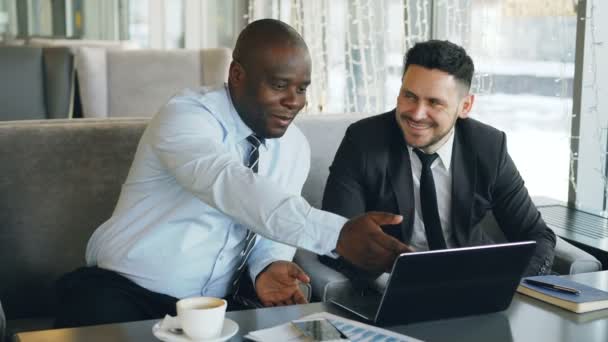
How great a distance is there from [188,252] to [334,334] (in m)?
0.63

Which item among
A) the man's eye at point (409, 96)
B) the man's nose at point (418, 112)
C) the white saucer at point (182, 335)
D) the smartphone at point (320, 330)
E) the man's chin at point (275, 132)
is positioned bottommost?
the smartphone at point (320, 330)

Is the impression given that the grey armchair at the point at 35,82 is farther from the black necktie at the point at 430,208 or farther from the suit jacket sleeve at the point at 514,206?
the suit jacket sleeve at the point at 514,206

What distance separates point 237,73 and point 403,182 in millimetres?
627

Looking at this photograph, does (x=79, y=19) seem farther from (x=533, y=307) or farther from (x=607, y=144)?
(x=533, y=307)

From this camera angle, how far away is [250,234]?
1.93 meters

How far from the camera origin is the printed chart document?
132 cm

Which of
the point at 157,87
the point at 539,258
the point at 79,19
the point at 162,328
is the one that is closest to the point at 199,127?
the point at 162,328

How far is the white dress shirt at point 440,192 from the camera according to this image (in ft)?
7.27

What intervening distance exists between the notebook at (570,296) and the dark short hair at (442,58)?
739mm

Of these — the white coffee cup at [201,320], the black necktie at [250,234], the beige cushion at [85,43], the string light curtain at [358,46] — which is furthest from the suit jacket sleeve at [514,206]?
the beige cushion at [85,43]

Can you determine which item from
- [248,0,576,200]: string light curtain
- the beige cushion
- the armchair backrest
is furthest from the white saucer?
the beige cushion

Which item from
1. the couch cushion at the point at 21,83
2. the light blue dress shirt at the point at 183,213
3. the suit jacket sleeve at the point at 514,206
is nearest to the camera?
the light blue dress shirt at the point at 183,213

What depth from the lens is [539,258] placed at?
211 centimetres

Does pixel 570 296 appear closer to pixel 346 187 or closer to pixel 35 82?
pixel 346 187
